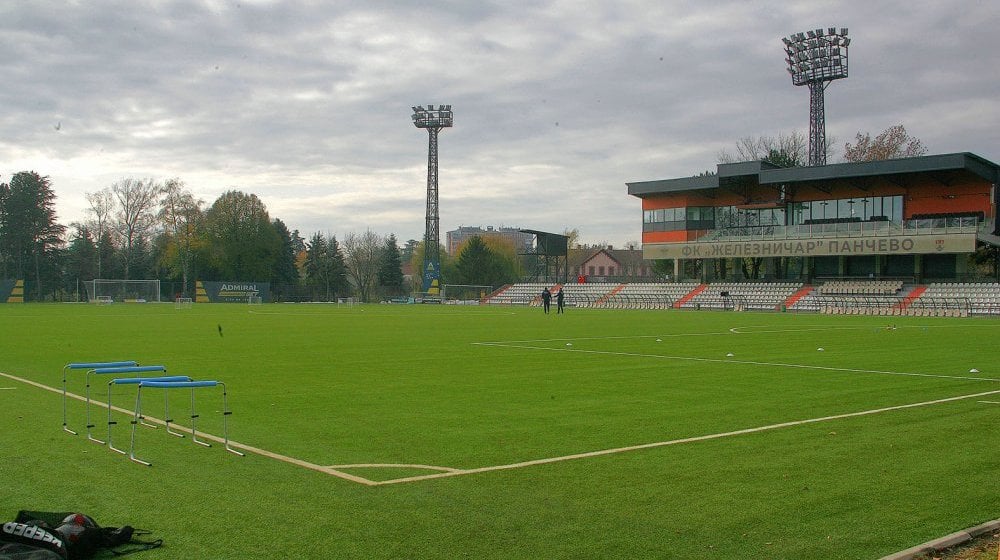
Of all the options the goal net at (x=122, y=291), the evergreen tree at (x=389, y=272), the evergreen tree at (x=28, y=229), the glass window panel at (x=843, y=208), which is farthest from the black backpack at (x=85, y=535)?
the evergreen tree at (x=389, y=272)

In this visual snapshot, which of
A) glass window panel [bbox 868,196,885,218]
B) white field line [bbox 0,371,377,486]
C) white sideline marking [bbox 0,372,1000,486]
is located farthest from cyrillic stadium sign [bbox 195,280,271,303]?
white sideline marking [bbox 0,372,1000,486]

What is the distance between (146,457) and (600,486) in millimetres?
4475

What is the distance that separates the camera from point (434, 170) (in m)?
92.3

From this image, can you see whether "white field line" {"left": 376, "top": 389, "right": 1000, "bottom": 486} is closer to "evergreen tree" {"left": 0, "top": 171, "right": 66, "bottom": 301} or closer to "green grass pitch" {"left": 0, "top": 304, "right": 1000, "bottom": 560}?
"green grass pitch" {"left": 0, "top": 304, "right": 1000, "bottom": 560}

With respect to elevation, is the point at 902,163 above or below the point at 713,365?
above

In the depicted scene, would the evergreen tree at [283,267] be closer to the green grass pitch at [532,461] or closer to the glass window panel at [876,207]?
the glass window panel at [876,207]

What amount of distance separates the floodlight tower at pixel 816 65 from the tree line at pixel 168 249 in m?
50.1

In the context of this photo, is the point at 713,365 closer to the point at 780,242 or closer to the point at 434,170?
the point at 780,242

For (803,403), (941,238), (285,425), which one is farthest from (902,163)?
(285,425)

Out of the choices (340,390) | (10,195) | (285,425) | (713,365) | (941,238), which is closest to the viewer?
(285,425)

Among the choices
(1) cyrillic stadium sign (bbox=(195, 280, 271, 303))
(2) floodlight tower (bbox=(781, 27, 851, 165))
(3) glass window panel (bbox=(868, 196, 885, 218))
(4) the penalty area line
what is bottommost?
(4) the penalty area line

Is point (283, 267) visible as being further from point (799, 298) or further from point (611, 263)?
point (799, 298)

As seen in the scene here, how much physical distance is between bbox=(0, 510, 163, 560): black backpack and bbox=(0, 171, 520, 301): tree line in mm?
91616

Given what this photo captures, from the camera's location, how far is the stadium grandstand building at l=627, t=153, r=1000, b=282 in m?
56.3
